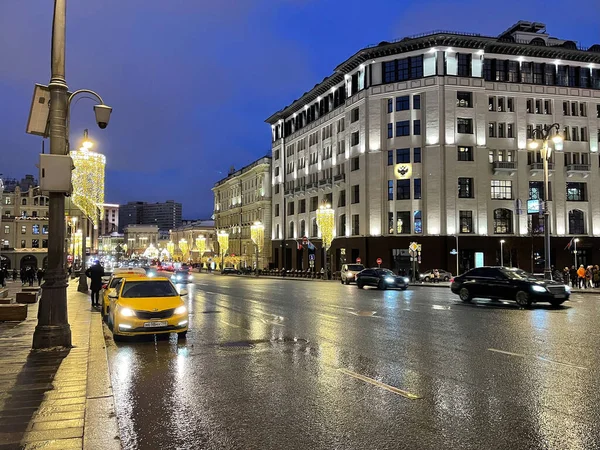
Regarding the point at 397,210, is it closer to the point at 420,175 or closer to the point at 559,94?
the point at 420,175

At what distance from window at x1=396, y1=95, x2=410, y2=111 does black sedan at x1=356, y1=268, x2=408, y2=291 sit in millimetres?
26232

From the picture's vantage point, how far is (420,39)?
55.8 meters

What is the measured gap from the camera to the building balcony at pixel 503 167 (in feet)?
182

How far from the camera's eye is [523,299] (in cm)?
2050

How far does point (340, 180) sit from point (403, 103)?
12.8 m

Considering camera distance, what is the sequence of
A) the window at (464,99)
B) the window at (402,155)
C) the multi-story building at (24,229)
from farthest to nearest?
1. the multi-story building at (24,229)
2. the window at (402,155)
3. the window at (464,99)

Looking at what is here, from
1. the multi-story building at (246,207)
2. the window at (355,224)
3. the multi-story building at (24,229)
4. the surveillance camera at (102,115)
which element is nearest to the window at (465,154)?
the window at (355,224)

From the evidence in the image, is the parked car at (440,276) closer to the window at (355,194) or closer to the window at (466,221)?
the window at (466,221)

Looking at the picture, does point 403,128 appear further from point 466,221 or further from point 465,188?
point 466,221

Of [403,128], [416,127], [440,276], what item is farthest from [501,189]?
[440,276]

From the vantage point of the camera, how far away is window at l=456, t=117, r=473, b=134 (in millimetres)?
56031

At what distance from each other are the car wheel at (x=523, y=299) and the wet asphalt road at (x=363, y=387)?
5429mm

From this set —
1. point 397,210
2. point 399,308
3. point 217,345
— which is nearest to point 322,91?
point 397,210

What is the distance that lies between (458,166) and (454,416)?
5215 centimetres
